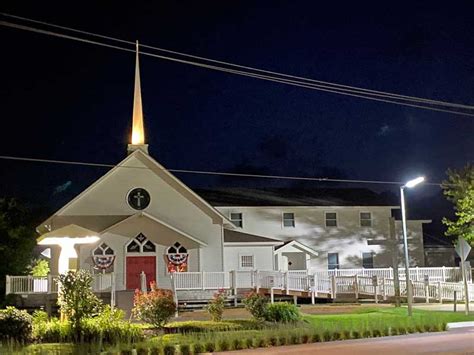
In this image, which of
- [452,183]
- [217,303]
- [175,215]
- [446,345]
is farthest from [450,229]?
[446,345]

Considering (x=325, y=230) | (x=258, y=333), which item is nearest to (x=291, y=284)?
(x=325, y=230)

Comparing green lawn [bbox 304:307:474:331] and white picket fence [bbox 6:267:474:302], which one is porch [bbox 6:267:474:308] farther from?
green lawn [bbox 304:307:474:331]

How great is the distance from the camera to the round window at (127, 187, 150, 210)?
3884 centimetres

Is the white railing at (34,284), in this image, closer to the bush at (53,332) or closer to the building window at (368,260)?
the bush at (53,332)

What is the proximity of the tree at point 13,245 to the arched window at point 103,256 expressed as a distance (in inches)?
217

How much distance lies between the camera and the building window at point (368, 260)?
49.7m

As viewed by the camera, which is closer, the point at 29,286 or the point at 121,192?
the point at 29,286

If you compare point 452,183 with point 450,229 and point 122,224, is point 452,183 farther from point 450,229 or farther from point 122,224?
point 122,224

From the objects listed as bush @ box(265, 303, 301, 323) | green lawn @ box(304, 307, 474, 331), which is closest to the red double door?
green lawn @ box(304, 307, 474, 331)

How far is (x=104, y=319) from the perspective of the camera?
20547 millimetres

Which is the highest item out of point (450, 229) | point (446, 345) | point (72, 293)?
point (450, 229)

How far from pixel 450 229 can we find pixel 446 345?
1036 inches

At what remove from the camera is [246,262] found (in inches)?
1679

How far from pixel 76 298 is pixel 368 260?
106 feet
